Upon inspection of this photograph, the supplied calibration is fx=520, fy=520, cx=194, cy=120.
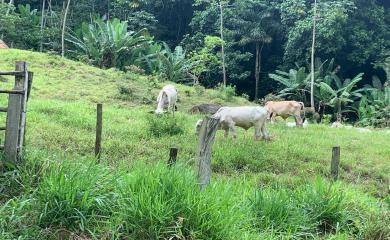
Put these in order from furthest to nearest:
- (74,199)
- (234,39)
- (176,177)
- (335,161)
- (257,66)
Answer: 1. (257,66)
2. (234,39)
3. (335,161)
4. (176,177)
5. (74,199)

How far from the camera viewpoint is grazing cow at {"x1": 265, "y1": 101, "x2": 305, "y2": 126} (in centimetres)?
1670

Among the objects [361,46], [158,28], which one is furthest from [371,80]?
[158,28]

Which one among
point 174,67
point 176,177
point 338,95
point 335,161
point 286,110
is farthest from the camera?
point 338,95

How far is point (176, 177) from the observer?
17.1 feet

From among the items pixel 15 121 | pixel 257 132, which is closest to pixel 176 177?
pixel 15 121

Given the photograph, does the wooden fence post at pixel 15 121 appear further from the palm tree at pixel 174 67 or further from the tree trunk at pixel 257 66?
the tree trunk at pixel 257 66

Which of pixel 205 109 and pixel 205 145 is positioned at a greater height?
pixel 205 109

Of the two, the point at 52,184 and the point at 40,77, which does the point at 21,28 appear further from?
the point at 52,184

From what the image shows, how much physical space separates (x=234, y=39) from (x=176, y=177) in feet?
92.4

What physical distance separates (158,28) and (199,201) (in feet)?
106

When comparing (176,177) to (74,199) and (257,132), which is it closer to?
(74,199)

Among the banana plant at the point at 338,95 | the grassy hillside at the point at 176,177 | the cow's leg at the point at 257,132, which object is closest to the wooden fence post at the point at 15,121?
the grassy hillside at the point at 176,177

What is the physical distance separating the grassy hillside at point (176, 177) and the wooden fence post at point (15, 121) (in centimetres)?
25

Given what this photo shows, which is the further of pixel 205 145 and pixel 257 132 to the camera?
pixel 257 132
